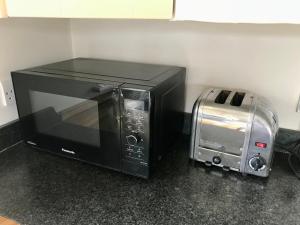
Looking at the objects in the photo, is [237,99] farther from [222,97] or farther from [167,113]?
[167,113]

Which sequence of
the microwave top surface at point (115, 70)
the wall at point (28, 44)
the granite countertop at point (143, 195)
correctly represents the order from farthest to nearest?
the wall at point (28, 44) < the microwave top surface at point (115, 70) < the granite countertop at point (143, 195)

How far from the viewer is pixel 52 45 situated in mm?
1054

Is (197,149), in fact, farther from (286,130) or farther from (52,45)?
(52,45)

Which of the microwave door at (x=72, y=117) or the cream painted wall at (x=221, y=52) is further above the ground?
the cream painted wall at (x=221, y=52)

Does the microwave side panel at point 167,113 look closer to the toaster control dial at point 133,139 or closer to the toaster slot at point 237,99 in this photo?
the toaster control dial at point 133,139

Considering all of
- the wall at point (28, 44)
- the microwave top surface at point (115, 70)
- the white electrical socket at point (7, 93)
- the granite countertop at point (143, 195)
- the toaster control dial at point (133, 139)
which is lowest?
the granite countertop at point (143, 195)

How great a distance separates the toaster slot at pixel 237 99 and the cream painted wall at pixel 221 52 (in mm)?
79

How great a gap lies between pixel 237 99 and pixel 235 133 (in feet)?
0.46

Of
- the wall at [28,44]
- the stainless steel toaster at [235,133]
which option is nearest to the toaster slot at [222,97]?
the stainless steel toaster at [235,133]

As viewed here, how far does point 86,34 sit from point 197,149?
2.19ft

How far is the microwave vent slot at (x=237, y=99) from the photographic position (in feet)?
2.63

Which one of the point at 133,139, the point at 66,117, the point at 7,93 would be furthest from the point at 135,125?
the point at 7,93

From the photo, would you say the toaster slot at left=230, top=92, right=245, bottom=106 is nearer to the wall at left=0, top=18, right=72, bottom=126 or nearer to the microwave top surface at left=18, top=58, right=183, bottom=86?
the microwave top surface at left=18, top=58, right=183, bottom=86

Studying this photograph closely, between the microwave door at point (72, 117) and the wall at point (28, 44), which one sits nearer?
the microwave door at point (72, 117)
